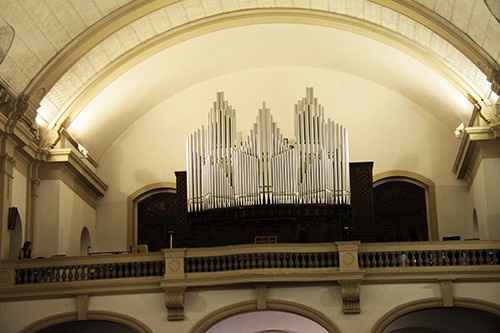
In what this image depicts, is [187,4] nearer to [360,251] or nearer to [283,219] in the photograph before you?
[283,219]

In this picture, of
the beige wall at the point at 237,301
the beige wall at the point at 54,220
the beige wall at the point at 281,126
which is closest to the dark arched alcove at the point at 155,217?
the beige wall at the point at 281,126

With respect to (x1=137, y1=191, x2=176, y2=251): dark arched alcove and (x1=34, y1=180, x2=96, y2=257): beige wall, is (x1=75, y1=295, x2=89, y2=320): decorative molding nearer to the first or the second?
(x1=34, y1=180, x2=96, y2=257): beige wall

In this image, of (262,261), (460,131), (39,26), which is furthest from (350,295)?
(39,26)

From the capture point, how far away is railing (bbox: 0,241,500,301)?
73.8 feet

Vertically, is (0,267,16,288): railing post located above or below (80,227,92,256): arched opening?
below

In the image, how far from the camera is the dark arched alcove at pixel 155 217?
2927 centimetres

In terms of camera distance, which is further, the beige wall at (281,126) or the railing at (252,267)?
the beige wall at (281,126)

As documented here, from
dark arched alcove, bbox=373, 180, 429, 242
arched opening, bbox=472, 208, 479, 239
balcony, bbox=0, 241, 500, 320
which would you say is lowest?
balcony, bbox=0, 241, 500, 320

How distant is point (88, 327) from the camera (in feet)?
84.0

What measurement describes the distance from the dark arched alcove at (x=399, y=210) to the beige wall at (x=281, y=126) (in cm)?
56

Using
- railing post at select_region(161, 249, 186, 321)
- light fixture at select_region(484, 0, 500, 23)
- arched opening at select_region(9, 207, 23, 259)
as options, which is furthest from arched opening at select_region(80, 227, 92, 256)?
light fixture at select_region(484, 0, 500, 23)

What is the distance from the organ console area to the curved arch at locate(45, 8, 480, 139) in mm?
1948

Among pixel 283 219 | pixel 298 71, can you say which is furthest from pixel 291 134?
pixel 283 219

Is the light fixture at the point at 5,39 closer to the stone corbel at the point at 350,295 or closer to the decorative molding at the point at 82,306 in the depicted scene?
the decorative molding at the point at 82,306
